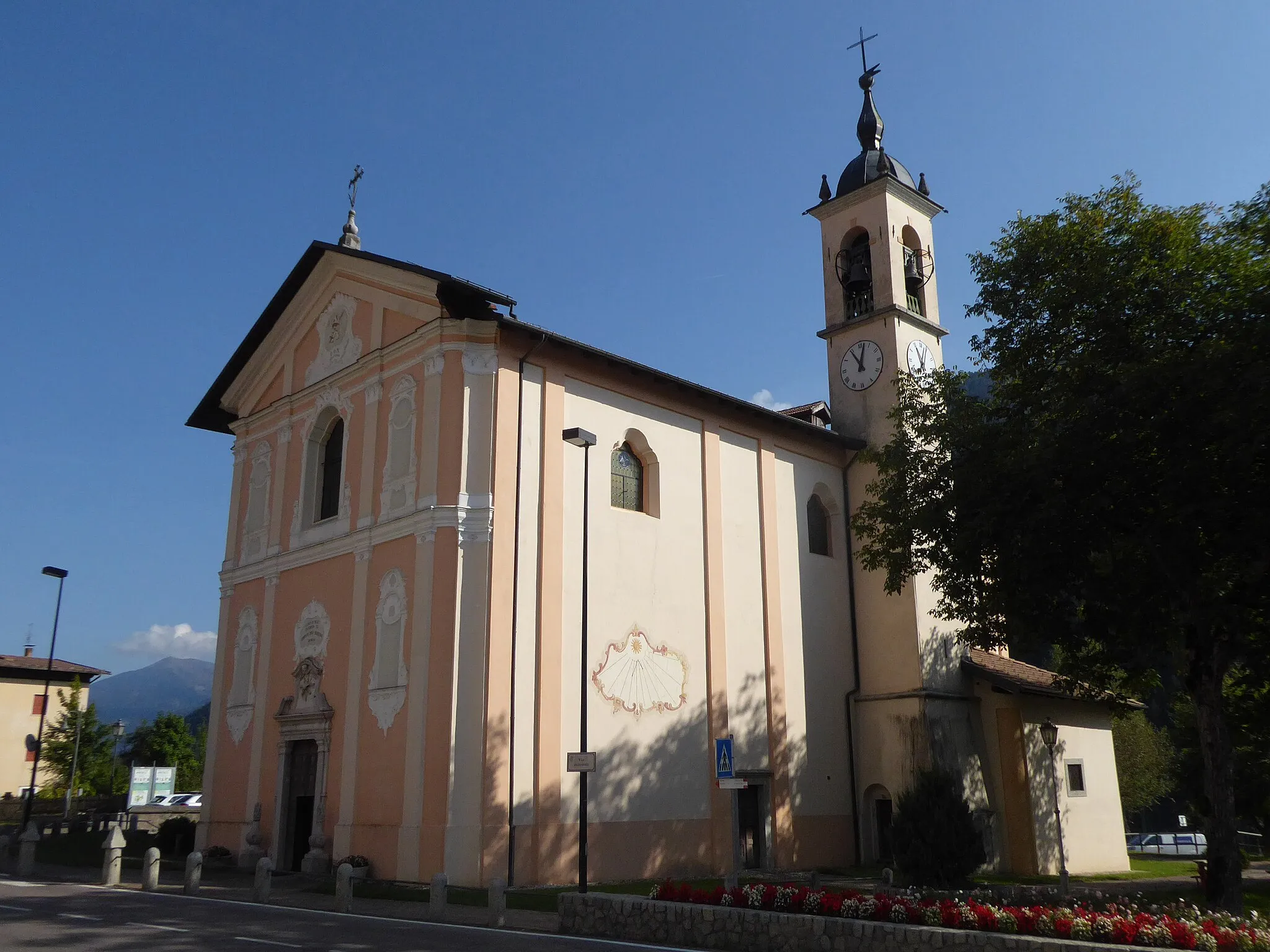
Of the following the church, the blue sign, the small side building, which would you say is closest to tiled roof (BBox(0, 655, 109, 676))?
the small side building

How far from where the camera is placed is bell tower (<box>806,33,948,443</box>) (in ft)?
86.3

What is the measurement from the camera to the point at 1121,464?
594 inches

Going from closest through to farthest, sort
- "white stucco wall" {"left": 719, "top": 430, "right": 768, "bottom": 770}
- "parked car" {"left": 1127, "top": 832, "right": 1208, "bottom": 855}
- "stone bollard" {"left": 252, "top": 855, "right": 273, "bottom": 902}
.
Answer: "stone bollard" {"left": 252, "top": 855, "right": 273, "bottom": 902}
"white stucco wall" {"left": 719, "top": 430, "right": 768, "bottom": 770}
"parked car" {"left": 1127, "top": 832, "right": 1208, "bottom": 855}

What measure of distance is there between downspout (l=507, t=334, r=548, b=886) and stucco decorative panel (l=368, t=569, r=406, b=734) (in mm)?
2270

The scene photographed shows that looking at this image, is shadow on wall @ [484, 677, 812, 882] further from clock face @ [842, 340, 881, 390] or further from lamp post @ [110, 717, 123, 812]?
lamp post @ [110, 717, 123, 812]

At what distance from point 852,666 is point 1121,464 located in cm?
1114

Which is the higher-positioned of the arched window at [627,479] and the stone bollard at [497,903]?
the arched window at [627,479]

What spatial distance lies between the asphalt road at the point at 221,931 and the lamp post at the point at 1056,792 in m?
8.42

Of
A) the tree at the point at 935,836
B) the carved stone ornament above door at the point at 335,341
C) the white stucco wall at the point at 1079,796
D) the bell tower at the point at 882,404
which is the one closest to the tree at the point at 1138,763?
the white stucco wall at the point at 1079,796

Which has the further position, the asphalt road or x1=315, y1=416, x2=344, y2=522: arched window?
x1=315, y1=416, x2=344, y2=522: arched window

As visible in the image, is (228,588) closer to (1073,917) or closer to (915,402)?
(915,402)

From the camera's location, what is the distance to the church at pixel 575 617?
18.3m

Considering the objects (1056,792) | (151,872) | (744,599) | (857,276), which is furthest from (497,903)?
(857,276)

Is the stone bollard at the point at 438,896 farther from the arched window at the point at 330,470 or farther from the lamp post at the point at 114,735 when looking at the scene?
the lamp post at the point at 114,735
